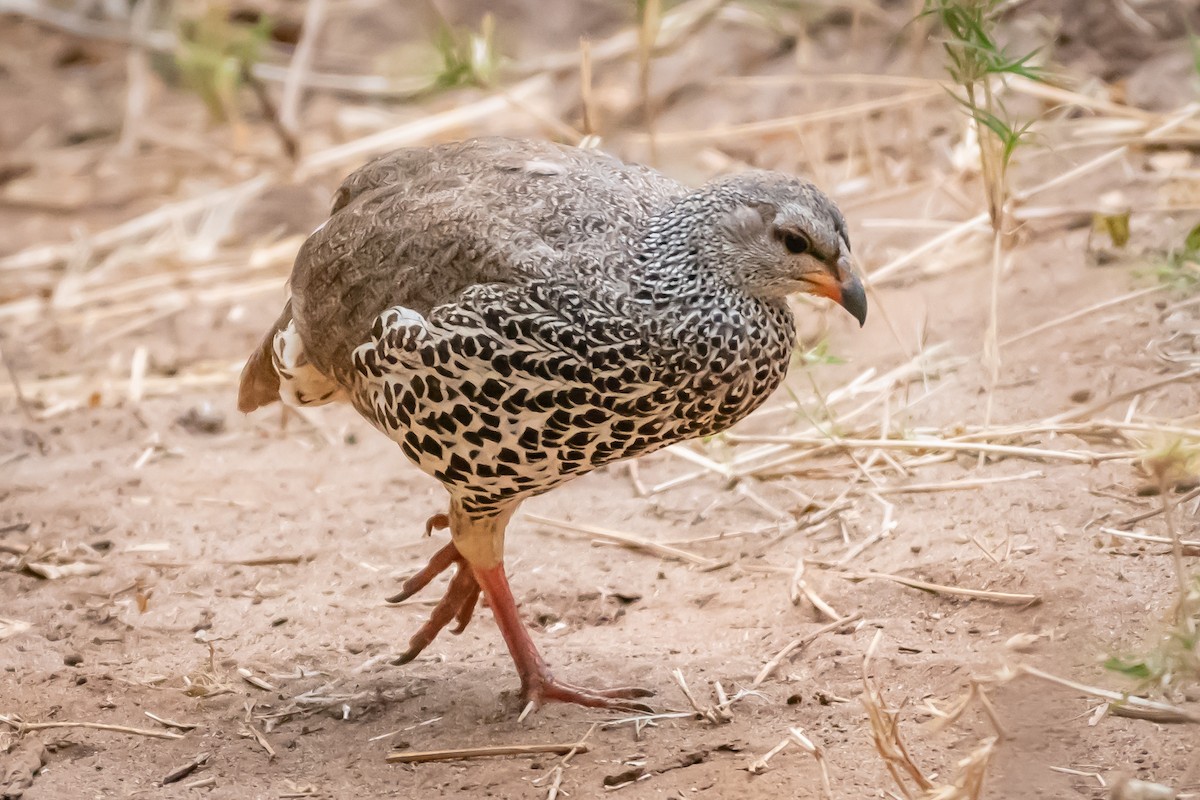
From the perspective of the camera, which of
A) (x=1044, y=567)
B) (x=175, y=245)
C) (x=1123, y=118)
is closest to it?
(x=1044, y=567)

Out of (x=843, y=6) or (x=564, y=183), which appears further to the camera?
(x=843, y=6)

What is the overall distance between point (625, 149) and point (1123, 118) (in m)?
2.30

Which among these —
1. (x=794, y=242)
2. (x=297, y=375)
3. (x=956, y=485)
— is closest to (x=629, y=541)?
(x=956, y=485)

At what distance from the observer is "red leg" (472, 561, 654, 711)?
307 centimetres

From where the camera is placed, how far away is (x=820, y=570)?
11.6 ft

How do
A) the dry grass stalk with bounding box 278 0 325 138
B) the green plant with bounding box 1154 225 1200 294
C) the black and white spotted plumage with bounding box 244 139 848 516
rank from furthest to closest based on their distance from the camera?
1. the dry grass stalk with bounding box 278 0 325 138
2. the green plant with bounding box 1154 225 1200 294
3. the black and white spotted plumage with bounding box 244 139 848 516

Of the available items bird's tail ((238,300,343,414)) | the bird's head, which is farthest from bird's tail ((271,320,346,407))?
the bird's head

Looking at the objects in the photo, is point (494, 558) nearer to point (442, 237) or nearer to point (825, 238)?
point (442, 237)

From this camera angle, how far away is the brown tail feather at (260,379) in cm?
359

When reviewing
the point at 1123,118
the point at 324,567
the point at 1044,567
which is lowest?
the point at 324,567

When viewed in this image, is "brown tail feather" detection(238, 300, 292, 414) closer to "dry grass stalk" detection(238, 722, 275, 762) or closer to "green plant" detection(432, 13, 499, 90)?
"dry grass stalk" detection(238, 722, 275, 762)

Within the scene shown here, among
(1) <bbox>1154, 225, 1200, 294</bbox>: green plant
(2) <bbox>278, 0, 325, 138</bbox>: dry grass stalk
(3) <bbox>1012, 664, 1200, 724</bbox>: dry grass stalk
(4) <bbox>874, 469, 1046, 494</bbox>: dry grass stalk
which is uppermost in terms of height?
(2) <bbox>278, 0, 325, 138</bbox>: dry grass stalk

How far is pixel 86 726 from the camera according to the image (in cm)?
308

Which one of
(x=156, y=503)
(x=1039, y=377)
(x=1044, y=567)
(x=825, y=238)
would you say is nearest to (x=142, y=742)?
(x=156, y=503)
